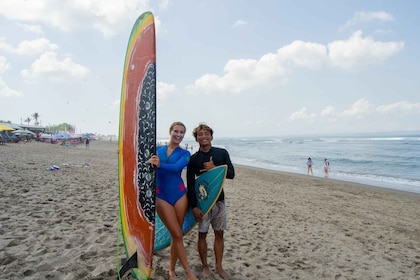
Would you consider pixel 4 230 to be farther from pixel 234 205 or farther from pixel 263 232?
pixel 234 205

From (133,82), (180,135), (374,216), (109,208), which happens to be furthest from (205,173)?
(374,216)

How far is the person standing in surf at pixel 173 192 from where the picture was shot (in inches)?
96.2

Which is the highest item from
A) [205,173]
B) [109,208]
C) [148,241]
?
[205,173]

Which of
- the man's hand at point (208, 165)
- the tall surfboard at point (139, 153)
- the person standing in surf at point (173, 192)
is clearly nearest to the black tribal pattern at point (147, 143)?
the tall surfboard at point (139, 153)

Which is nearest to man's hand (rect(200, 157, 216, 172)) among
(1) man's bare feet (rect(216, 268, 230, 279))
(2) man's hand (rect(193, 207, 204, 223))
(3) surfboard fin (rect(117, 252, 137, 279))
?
(2) man's hand (rect(193, 207, 204, 223))

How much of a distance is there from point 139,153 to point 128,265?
39.6 inches

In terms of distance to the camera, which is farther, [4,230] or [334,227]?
[334,227]

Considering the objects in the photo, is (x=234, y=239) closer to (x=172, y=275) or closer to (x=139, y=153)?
(x=172, y=275)

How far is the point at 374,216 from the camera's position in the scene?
22.1ft

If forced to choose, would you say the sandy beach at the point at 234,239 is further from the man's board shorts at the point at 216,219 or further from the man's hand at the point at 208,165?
the man's hand at the point at 208,165

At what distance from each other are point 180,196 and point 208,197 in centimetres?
30

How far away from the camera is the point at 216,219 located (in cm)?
271

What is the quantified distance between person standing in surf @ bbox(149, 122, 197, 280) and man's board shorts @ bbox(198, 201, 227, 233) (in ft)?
0.91

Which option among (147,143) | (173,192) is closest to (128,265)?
(173,192)
